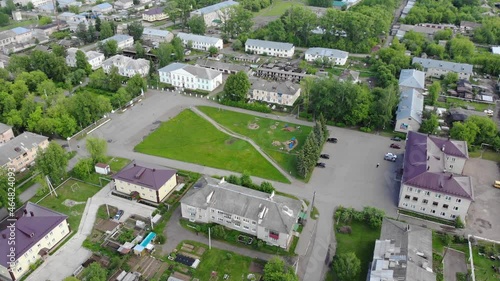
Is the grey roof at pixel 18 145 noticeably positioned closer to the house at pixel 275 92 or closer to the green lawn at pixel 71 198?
the green lawn at pixel 71 198

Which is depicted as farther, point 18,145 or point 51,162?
point 18,145

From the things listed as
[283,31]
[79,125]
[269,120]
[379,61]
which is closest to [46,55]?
[79,125]

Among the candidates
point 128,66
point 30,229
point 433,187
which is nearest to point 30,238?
point 30,229

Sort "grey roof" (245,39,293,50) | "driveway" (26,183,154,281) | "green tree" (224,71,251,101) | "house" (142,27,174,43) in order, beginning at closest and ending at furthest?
1. "driveway" (26,183,154,281)
2. "green tree" (224,71,251,101)
3. "grey roof" (245,39,293,50)
4. "house" (142,27,174,43)

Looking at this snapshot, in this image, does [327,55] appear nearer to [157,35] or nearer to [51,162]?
[157,35]

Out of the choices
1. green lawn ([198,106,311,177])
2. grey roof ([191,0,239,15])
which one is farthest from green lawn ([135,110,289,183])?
grey roof ([191,0,239,15])

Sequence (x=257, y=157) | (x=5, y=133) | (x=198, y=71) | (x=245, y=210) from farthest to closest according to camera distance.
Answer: (x=198, y=71), (x=5, y=133), (x=257, y=157), (x=245, y=210)

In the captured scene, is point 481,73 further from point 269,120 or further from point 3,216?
point 3,216

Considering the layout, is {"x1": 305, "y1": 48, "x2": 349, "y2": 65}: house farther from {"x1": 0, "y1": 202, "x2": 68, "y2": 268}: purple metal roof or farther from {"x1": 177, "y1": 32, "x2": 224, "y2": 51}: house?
{"x1": 0, "y1": 202, "x2": 68, "y2": 268}: purple metal roof
